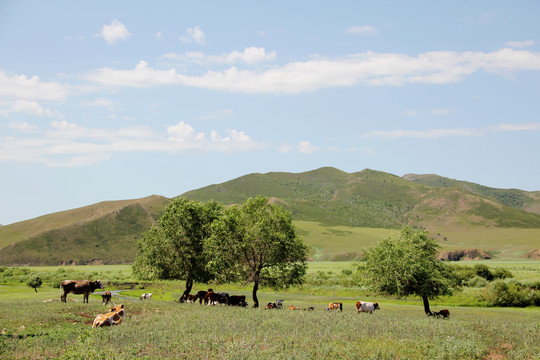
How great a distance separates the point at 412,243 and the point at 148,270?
3126cm

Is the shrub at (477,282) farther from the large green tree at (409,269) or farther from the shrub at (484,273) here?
the large green tree at (409,269)

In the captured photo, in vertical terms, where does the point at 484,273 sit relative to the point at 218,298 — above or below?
below

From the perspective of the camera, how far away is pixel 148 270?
5050 cm

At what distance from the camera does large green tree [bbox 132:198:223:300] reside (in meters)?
50.1

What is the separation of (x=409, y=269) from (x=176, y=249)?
2700 cm

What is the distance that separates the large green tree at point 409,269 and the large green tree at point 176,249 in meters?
20.3

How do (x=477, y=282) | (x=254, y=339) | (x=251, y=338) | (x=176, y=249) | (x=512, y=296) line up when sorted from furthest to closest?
(x=477, y=282)
(x=512, y=296)
(x=176, y=249)
(x=251, y=338)
(x=254, y=339)

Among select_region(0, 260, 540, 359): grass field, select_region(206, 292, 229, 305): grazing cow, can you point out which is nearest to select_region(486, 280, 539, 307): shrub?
select_region(0, 260, 540, 359): grass field

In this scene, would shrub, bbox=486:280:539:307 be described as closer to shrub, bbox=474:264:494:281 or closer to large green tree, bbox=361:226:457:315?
large green tree, bbox=361:226:457:315

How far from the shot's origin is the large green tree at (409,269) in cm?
4303

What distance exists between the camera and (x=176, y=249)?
50.4 metres

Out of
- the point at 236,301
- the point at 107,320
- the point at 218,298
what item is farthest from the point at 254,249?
the point at 107,320

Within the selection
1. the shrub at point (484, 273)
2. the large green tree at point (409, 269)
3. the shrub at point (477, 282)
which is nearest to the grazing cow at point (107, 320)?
the large green tree at point (409, 269)

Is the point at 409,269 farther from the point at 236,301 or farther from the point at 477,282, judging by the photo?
the point at 477,282
